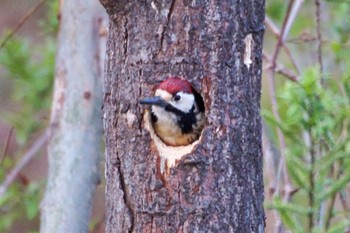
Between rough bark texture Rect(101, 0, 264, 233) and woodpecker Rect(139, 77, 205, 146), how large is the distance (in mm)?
39

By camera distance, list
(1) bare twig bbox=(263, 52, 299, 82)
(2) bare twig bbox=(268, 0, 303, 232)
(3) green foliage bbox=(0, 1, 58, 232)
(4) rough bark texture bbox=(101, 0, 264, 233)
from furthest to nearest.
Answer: (3) green foliage bbox=(0, 1, 58, 232) → (1) bare twig bbox=(263, 52, 299, 82) → (2) bare twig bbox=(268, 0, 303, 232) → (4) rough bark texture bbox=(101, 0, 264, 233)

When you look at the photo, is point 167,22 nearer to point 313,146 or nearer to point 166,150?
point 166,150

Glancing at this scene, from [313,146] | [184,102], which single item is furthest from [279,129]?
[184,102]

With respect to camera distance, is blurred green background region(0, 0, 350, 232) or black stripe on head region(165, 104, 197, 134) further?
blurred green background region(0, 0, 350, 232)

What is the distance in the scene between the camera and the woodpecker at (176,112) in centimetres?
335

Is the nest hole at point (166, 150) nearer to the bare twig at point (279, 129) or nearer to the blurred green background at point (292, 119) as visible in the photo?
the blurred green background at point (292, 119)

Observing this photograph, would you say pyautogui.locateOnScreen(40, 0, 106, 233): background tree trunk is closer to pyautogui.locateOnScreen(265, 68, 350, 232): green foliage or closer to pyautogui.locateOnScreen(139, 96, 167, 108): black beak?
pyautogui.locateOnScreen(265, 68, 350, 232): green foliage

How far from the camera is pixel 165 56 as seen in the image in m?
3.35

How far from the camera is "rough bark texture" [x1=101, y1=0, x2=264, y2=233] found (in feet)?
10.9

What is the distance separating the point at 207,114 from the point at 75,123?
158 cm

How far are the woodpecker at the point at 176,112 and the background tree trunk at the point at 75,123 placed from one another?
1.28m

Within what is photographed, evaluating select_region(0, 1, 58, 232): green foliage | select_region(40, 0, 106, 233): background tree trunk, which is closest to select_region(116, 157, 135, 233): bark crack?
select_region(40, 0, 106, 233): background tree trunk

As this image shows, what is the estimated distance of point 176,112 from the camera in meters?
3.58

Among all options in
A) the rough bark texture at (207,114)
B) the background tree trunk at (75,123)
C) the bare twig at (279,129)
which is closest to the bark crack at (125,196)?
the rough bark texture at (207,114)
